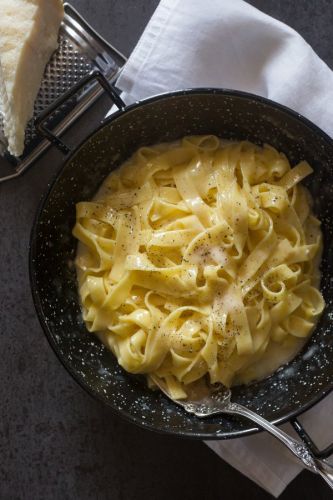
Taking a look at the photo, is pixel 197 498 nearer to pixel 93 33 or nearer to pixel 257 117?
pixel 257 117

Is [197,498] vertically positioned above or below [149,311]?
below

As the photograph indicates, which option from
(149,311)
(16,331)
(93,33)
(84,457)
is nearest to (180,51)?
(93,33)

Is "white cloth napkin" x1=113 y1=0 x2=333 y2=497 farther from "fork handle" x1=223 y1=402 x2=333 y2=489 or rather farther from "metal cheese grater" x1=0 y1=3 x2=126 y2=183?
"fork handle" x1=223 y1=402 x2=333 y2=489

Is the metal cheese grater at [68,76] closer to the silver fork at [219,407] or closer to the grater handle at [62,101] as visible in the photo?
the grater handle at [62,101]

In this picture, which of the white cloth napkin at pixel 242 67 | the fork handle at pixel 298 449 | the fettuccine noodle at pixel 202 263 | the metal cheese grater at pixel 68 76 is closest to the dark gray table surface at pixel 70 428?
the metal cheese grater at pixel 68 76

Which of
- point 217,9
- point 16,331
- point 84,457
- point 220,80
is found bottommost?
point 84,457

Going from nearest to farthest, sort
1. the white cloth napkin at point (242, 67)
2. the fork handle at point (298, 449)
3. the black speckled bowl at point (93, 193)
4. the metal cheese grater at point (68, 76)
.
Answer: the fork handle at point (298, 449)
the black speckled bowl at point (93, 193)
the white cloth napkin at point (242, 67)
the metal cheese grater at point (68, 76)
